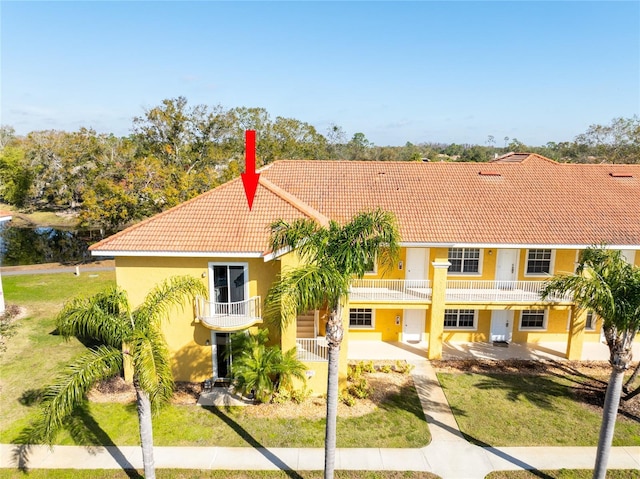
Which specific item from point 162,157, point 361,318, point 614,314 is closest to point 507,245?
point 361,318

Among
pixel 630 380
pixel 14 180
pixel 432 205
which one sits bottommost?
pixel 630 380

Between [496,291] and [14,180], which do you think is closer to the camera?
[496,291]

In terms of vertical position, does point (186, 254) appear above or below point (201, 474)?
above

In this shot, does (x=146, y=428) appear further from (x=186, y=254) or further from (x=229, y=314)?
(x=186, y=254)

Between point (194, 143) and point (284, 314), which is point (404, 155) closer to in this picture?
point (194, 143)

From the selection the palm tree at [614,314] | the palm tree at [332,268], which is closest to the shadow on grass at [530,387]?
the palm tree at [614,314]

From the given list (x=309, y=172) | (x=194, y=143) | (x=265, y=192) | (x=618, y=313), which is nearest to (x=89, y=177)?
(x=194, y=143)

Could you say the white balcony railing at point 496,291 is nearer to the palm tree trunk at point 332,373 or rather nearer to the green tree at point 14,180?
the palm tree trunk at point 332,373
